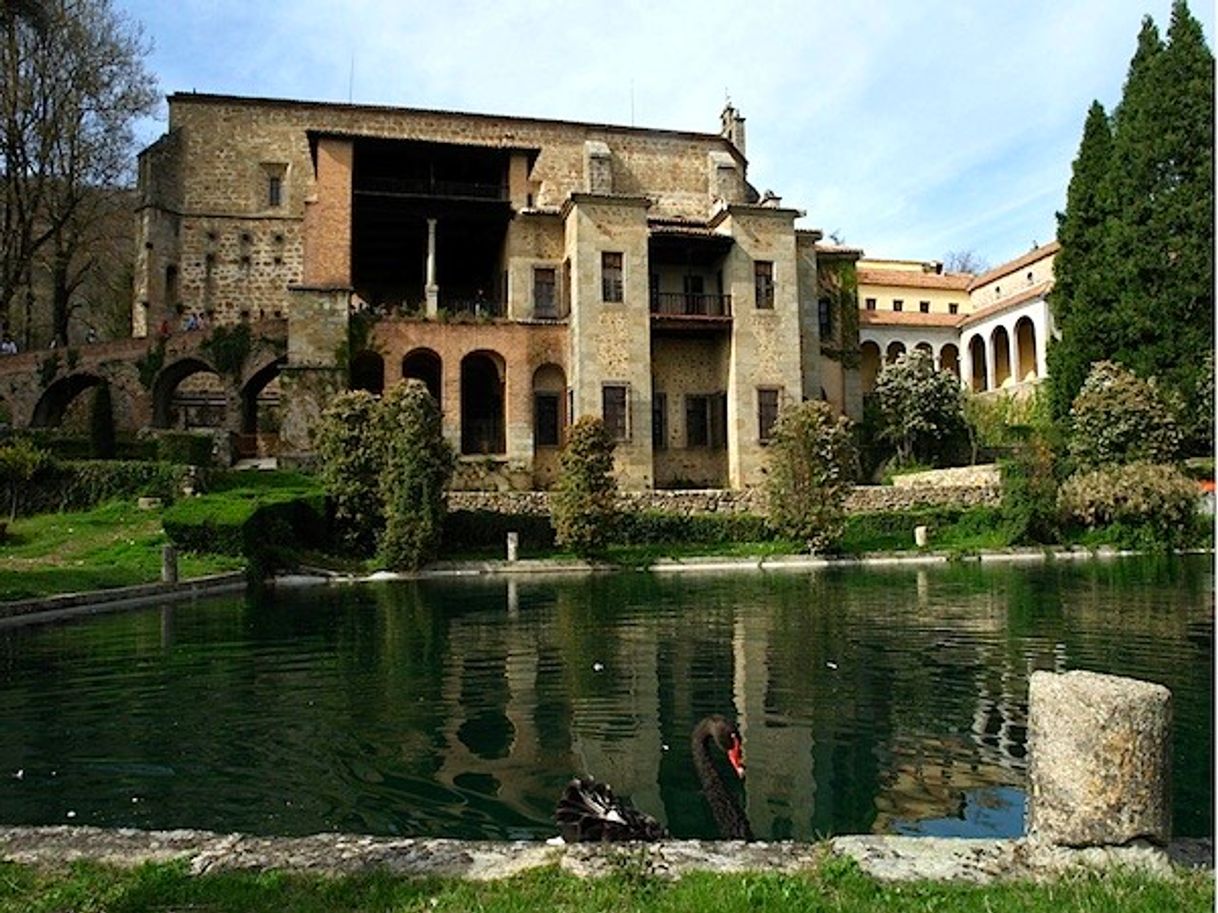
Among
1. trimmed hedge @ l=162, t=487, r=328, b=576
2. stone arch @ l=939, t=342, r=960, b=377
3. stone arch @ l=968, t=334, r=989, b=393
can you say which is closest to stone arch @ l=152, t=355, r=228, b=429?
trimmed hedge @ l=162, t=487, r=328, b=576

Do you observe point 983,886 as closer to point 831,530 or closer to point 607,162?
point 831,530

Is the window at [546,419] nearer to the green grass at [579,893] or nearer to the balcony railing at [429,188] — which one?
the balcony railing at [429,188]

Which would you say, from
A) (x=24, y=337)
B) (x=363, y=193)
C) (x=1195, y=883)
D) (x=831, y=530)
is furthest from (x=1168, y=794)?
(x=24, y=337)

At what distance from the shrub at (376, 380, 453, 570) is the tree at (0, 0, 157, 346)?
19.8 m

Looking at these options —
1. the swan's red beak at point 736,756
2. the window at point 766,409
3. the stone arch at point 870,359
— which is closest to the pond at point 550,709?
the swan's red beak at point 736,756

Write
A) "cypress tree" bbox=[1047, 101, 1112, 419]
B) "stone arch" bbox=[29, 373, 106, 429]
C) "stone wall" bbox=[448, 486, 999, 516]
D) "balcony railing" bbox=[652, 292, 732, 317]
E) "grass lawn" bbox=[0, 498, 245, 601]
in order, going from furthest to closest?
"cypress tree" bbox=[1047, 101, 1112, 419] < "balcony railing" bbox=[652, 292, 732, 317] < "stone arch" bbox=[29, 373, 106, 429] < "stone wall" bbox=[448, 486, 999, 516] < "grass lawn" bbox=[0, 498, 245, 601]

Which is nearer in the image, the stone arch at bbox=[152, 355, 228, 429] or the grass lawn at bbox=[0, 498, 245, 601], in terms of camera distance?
the grass lawn at bbox=[0, 498, 245, 601]

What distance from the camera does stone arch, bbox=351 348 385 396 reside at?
3341cm

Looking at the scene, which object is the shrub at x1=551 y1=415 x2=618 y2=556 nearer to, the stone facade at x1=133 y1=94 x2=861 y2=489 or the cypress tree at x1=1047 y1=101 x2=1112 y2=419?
the stone facade at x1=133 y1=94 x2=861 y2=489

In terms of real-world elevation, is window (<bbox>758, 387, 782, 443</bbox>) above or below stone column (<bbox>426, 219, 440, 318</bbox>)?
below

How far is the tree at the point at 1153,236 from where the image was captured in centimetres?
3453

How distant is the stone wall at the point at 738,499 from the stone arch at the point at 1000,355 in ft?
68.0

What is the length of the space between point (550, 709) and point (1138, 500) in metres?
24.2

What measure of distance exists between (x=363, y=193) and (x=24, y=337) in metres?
22.0
